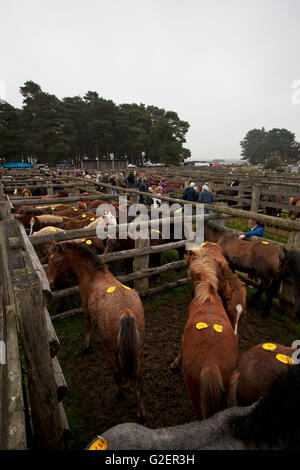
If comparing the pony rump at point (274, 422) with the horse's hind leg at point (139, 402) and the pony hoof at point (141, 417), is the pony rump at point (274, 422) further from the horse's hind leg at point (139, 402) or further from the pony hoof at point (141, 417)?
the pony hoof at point (141, 417)

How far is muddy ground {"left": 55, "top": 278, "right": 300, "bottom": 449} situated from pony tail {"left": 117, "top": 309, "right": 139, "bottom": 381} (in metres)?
0.72

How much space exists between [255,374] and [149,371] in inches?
72.5

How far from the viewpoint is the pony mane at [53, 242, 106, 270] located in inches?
138

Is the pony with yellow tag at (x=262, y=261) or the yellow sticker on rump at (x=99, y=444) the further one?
the pony with yellow tag at (x=262, y=261)

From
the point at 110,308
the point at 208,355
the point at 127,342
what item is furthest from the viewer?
the point at 110,308

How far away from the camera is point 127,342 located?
2.52 m

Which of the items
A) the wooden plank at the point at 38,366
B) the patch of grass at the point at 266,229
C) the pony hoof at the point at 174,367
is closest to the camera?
the wooden plank at the point at 38,366

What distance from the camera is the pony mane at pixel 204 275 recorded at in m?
2.79

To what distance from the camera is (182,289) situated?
543 cm

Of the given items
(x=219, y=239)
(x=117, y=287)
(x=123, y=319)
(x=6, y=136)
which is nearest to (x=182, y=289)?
(x=219, y=239)

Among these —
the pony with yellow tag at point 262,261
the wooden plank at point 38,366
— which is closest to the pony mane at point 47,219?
the pony with yellow tag at point 262,261

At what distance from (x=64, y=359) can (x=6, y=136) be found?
5221 cm

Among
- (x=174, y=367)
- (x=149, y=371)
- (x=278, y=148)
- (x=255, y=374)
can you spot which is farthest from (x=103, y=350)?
(x=278, y=148)

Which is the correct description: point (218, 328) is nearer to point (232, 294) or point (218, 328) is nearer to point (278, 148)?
point (232, 294)
